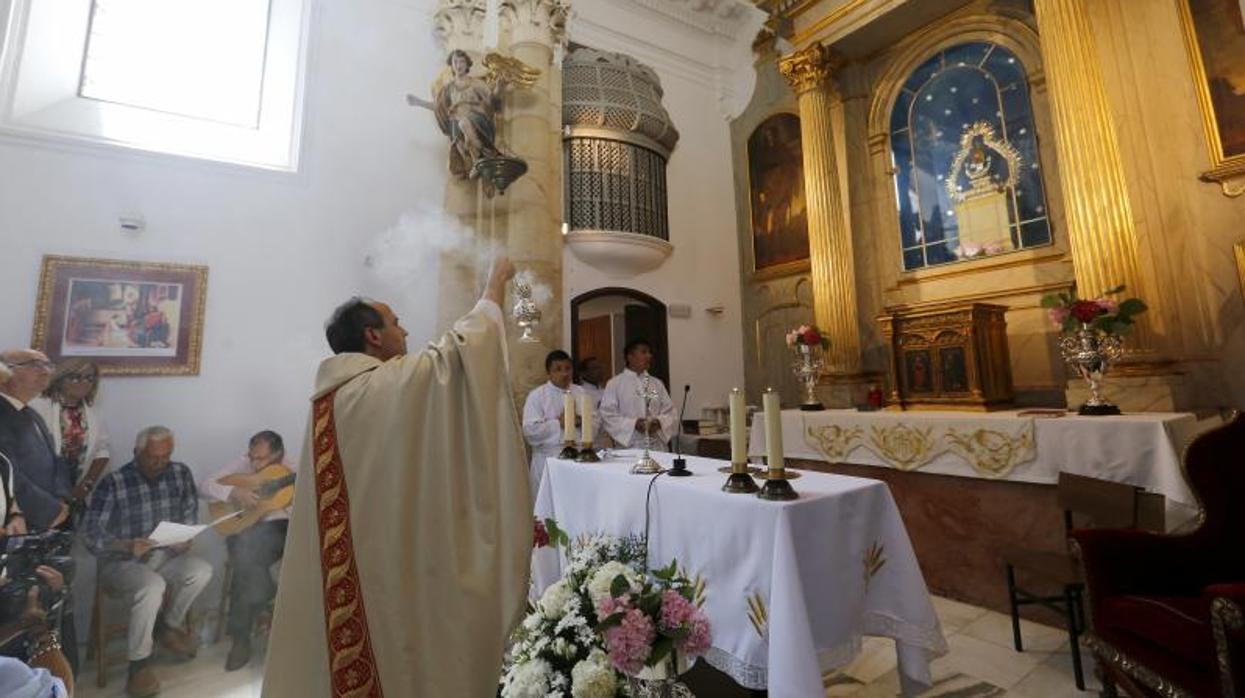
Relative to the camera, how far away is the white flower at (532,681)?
156 centimetres

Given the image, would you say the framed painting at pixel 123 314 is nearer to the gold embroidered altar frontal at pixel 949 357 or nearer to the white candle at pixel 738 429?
the white candle at pixel 738 429

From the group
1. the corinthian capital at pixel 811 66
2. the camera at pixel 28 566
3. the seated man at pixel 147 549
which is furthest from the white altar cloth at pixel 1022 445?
the camera at pixel 28 566

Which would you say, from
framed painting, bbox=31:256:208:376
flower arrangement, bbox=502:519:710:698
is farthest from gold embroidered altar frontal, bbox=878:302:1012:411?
framed painting, bbox=31:256:208:376

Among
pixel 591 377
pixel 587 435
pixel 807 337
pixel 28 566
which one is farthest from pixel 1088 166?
pixel 28 566

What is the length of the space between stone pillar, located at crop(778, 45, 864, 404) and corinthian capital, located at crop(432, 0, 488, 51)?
3.55 metres

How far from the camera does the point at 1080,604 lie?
2797 mm

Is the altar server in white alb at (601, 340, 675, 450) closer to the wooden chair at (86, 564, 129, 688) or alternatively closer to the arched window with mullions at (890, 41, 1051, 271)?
the arched window with mullions at (890, 41, 1051, 271)

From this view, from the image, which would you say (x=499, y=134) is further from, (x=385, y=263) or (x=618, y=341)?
(x=618, y=341)

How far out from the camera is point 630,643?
1.46m

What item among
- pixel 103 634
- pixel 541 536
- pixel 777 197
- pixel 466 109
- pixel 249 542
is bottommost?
pixel 103 634

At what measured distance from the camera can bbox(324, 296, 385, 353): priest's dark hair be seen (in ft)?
6.22

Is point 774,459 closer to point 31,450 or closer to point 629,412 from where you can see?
point 629,412

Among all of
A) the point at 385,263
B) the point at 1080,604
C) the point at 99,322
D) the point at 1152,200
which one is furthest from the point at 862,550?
the point at 99,322

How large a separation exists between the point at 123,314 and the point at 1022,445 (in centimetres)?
657
